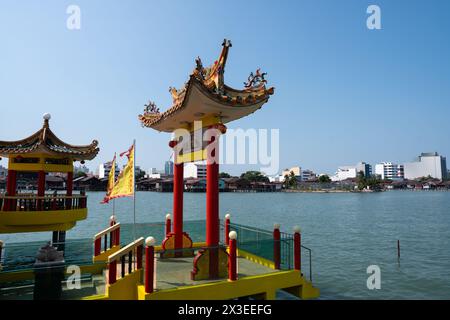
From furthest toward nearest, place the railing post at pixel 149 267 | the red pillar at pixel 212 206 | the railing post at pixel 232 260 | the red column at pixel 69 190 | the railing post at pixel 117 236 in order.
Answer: the red column at pixel 69 190 < the railing post at pixel 117 236 < the red pillar at pixel 212 206 < the railing post at pixel 232 260 < the railing post at pixel 149 267

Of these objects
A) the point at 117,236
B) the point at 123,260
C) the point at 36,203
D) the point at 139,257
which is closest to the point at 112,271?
the point at 123,260

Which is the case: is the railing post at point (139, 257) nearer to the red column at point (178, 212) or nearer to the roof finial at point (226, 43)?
the red column at point (178, 212)

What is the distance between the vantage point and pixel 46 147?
11.2 meters

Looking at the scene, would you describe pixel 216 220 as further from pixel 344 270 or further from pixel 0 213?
pixel 344 270

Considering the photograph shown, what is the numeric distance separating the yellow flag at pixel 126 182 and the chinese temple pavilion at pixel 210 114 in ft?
6.30

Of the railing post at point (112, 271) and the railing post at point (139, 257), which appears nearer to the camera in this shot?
the railing post at point (112, 271)

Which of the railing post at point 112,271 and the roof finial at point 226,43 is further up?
the roof finial at point 226,43

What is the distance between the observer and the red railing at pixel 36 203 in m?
10.7

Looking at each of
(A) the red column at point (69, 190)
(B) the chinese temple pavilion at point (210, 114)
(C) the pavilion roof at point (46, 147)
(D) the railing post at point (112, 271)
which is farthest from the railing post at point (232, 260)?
(C) the pavilion roof at point (46, 147)

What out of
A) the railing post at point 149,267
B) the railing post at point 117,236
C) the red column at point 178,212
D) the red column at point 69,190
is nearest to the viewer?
the railing post at point 149,267

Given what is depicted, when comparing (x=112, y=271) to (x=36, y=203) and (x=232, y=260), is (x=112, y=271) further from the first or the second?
(x=36, y=203)

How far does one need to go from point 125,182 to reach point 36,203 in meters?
4.59

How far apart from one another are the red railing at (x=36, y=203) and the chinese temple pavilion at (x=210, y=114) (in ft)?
13.4

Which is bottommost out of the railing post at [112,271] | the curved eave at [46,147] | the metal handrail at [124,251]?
the railing post at [112,271]
